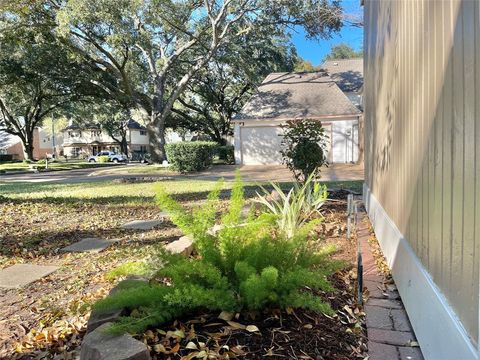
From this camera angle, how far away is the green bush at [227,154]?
21.8 metres

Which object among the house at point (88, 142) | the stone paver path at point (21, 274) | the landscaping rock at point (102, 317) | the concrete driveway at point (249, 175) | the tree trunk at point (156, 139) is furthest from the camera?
the house at point (88, 142)

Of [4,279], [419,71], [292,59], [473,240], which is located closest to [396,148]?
[419,71]

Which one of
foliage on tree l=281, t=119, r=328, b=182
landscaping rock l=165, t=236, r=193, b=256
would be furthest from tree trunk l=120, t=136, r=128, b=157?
landscaping rock l=165, t=236, r=193, b=256

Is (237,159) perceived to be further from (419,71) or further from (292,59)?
(419,71)

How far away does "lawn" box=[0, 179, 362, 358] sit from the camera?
234cm

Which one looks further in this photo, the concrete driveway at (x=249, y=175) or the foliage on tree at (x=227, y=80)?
the foliage on tree at (x=227, y=80)

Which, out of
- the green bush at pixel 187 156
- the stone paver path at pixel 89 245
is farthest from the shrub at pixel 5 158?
the stone paver path at pixel 89 245

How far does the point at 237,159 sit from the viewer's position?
66.0 ft

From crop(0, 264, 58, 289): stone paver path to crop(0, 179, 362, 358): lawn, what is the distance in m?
0.10

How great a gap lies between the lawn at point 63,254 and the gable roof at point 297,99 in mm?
12156

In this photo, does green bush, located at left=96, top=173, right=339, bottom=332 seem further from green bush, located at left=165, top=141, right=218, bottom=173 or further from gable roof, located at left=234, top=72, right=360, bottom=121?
gable roof, located at left=234, top=72, right=360, bottom=121

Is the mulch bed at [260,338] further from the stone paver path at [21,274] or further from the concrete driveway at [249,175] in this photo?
the concrete driveway at [249,175]

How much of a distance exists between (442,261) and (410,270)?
73 cm

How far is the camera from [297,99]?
797 inches
